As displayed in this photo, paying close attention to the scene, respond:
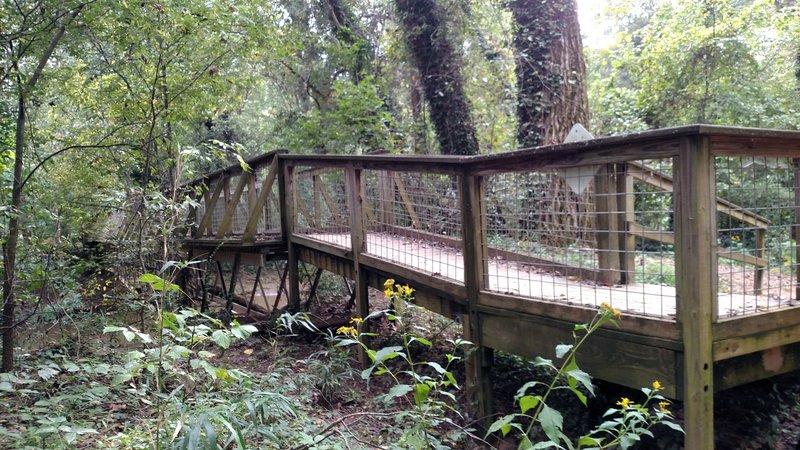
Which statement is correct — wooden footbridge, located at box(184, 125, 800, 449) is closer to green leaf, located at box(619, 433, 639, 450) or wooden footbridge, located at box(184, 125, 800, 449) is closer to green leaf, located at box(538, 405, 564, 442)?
green leaf, located at box(619, 433, 639, 450)

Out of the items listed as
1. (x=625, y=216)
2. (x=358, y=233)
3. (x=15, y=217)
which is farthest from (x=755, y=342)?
(x=15, y=217)

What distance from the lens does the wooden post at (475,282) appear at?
4.07 m

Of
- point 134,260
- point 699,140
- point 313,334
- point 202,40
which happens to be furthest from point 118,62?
point 699,140

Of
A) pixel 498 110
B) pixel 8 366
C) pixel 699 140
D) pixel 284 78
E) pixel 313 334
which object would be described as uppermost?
pixel 284 78

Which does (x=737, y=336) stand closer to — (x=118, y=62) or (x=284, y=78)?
(x=118, y=62)

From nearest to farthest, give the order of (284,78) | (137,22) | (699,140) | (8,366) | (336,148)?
(699,140)
(8,366)
(137,22)
(336,148)
(284,78)

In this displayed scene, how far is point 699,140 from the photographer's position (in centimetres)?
266

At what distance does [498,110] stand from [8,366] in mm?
10254

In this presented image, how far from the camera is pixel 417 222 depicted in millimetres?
5570

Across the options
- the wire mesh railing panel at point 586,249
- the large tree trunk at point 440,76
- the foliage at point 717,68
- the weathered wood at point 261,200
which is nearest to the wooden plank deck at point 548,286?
the wire mesh railing panel at point 586,249

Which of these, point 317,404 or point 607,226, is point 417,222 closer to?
point 607,226

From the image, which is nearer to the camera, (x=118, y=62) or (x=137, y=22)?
(x=137, y=22)

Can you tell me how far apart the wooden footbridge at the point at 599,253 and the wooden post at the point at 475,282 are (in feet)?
0.04

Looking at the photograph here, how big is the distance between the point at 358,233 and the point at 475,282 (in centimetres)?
203
